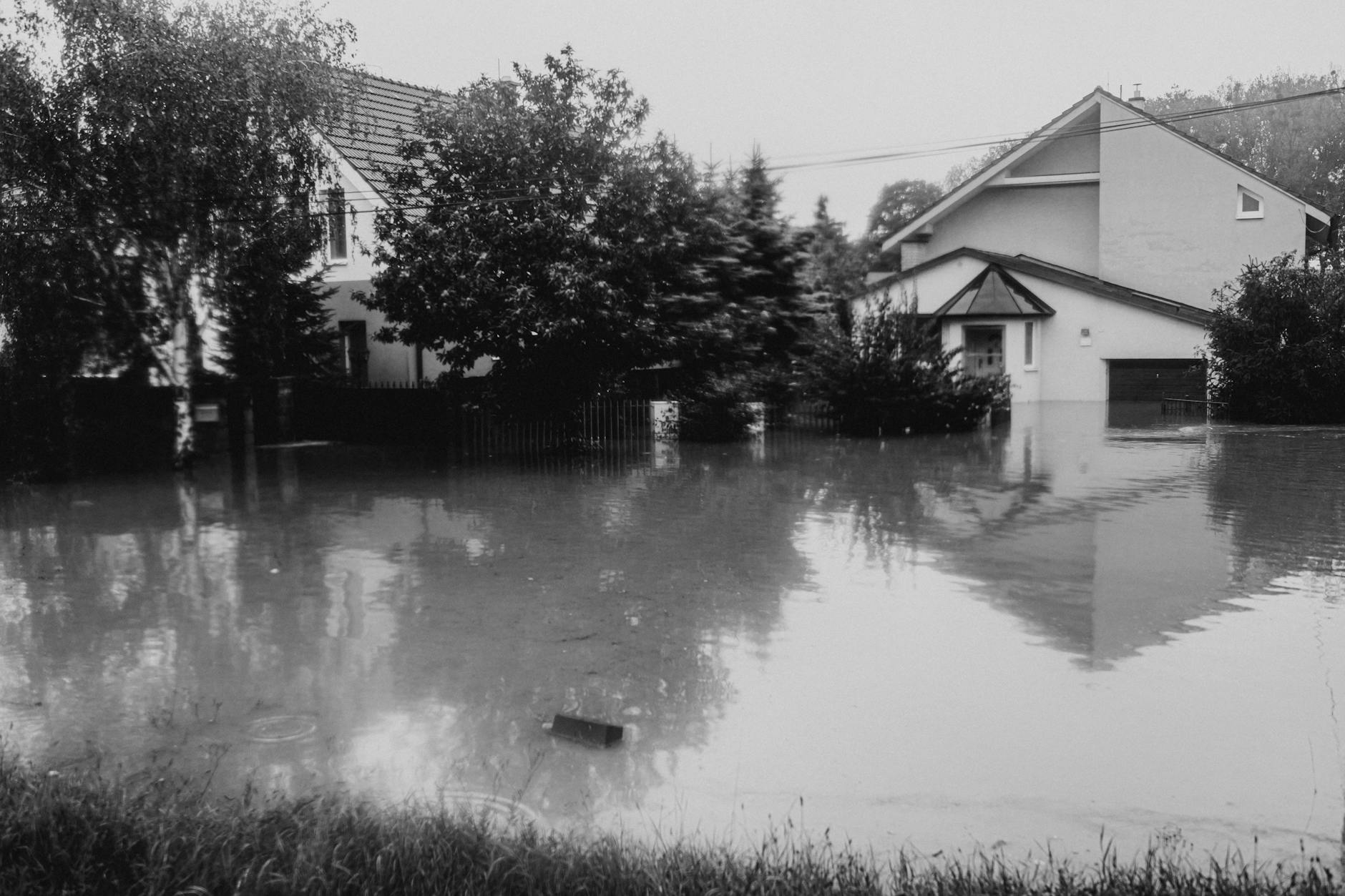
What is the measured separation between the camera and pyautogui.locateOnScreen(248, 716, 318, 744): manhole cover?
646 centimetres

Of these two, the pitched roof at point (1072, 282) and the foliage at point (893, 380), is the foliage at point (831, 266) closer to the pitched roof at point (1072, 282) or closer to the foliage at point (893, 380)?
the foliage at point (893, 380)

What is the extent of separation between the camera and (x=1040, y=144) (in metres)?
36.3

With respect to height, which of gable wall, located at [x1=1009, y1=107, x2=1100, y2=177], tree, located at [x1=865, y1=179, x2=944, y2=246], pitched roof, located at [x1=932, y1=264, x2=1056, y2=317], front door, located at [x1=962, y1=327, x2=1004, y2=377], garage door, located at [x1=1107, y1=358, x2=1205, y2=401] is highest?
tree, located at [x1=865, y1=179, x2=944, y2=246]

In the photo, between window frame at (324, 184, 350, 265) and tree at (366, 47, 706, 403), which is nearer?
tree at (366, 47, 706, 403)

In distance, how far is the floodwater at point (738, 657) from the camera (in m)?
5.61

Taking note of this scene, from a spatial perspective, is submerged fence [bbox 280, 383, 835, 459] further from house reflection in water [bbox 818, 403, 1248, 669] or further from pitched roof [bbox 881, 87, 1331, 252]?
pitched roof [bbox 881, 87, 1331, 252]

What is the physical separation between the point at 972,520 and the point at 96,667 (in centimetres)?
951

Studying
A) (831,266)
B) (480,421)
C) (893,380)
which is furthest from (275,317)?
(831,266)

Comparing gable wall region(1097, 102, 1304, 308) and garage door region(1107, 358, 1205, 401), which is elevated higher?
gable wall region(1097, 102, 1304, 308)

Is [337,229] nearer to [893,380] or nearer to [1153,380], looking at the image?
[893,380]

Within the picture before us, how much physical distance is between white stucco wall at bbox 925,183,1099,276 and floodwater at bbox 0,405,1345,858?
75.0ft

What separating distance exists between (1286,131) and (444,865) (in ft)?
262

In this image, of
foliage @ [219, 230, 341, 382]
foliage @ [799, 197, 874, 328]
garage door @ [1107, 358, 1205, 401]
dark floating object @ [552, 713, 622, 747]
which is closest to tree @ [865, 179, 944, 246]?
foliage @ [799, 197, 874, 328]

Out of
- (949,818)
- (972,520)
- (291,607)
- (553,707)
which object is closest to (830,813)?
(949,818)
